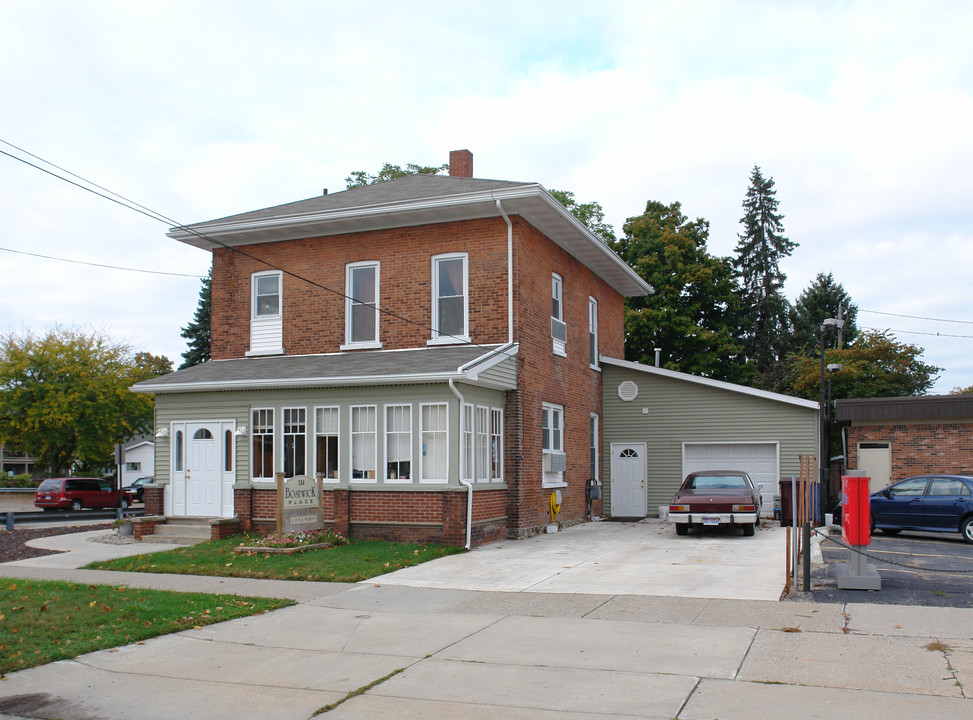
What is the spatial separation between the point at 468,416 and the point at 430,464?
3.93ft

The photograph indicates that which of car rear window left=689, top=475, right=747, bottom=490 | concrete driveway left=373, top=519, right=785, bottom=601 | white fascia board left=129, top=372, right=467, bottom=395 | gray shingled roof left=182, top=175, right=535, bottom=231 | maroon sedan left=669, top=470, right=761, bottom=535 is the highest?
gray shingled roof left=182, top=175, right=535, bottom=231

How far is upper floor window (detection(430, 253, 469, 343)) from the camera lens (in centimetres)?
1916

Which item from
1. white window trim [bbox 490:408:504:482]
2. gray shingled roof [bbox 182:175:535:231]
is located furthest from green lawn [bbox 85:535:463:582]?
gray shingled roof [bbox 182:175:535:231]

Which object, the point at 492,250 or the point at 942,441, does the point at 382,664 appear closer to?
the point at 492,250

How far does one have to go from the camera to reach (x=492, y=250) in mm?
18906

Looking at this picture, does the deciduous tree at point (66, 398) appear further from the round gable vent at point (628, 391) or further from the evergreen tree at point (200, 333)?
the round gable vent at point (628, 391)

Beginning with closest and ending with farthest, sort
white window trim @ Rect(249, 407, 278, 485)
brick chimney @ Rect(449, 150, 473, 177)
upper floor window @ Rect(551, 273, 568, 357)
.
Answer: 1. white window trim @ Rect(249, 407, 278, 485)
2. upper floor window @ Rect(551, 273, 568, 357)
3. brick chimney @ Rect(449, 150, 473, 177)

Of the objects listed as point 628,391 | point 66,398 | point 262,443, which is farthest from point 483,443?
point 66,398

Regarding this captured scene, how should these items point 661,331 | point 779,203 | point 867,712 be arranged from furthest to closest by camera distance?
point 779,203 < point 661,331 < point 867,712

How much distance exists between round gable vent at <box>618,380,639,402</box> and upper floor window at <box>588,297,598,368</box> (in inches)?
39.8

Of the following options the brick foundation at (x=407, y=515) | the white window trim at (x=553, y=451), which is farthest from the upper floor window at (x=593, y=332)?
the brick foundation at (x=407, y=515)

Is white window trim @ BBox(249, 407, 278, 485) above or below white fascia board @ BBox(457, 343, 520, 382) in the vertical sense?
below

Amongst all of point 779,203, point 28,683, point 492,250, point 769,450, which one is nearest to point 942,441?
point 769,450

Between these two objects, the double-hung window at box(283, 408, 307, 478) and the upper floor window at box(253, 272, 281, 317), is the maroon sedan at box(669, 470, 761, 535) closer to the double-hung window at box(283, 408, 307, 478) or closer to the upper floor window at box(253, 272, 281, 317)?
the double-hung window at box(283, 408, 307, 478)
